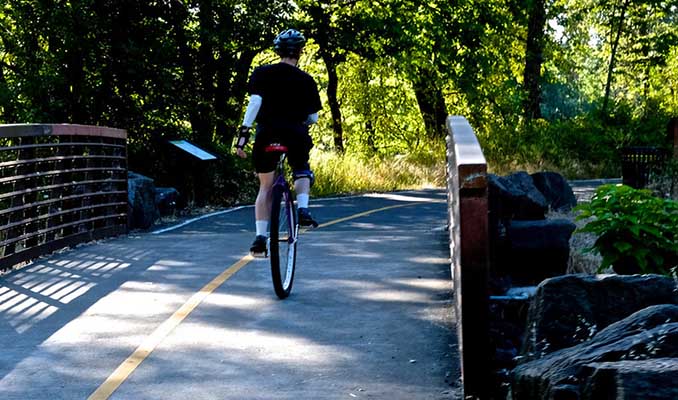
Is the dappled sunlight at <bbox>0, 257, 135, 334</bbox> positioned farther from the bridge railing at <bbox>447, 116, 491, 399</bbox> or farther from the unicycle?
the bridge railing at <bbox>447, 116, 491, 399</bbox>

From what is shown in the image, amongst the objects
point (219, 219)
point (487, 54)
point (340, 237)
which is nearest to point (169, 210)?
point (219, 219)

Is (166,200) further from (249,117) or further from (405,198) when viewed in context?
(249,117)

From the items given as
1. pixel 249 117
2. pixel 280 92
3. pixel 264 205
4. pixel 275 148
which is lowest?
pixel 264 205

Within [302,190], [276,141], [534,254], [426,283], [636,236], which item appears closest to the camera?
[636,236]

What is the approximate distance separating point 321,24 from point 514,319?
18.6m

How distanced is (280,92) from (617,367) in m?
5.75

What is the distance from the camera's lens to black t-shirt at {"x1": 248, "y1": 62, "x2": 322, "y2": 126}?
9297mm

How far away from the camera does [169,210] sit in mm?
18781

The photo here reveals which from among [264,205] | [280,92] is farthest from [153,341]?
[280,92]

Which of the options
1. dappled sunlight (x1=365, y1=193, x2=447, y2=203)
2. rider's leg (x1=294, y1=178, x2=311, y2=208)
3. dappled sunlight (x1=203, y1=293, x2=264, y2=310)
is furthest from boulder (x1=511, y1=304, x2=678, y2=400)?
dappled sunlight (x1=365, y1=193, x2=447, y2=203)

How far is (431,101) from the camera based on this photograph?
38.5m

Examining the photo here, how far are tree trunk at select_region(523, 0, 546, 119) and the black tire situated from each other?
1168 inches

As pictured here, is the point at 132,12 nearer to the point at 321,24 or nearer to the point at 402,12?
the point at 321,24

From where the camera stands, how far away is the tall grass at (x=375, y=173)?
1038 inches
